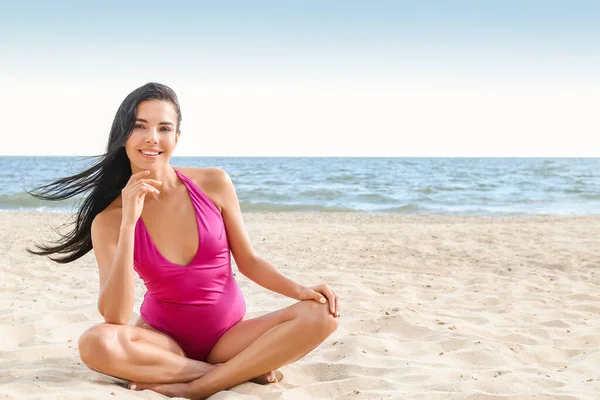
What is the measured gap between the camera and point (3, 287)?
5969 mm

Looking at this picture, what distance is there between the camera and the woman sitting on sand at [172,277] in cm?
306

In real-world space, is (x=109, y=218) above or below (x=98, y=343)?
above

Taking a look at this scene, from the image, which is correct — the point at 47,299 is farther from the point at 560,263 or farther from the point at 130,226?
the point at 560,263

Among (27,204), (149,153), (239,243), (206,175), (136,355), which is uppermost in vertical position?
(149,153)

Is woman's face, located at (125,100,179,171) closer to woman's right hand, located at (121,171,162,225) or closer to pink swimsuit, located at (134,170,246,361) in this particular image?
woman's right hand, located at (121,171,162,225)

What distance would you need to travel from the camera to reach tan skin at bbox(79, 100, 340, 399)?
3.02 m

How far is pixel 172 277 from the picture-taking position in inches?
126

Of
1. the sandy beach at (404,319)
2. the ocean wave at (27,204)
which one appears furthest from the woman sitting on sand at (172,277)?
the ocean wave at (27,204)

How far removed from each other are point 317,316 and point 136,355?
0.92m

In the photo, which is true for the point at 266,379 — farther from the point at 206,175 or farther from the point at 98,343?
the point at 206,175

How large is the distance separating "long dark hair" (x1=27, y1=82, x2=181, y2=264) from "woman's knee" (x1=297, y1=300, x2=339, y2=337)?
1195 mm

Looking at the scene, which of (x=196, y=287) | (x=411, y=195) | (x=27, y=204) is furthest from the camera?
(x=411, y=195)

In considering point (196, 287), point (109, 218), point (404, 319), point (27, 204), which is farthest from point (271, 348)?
point (27, 204)

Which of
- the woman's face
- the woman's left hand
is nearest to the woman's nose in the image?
the woman's face
